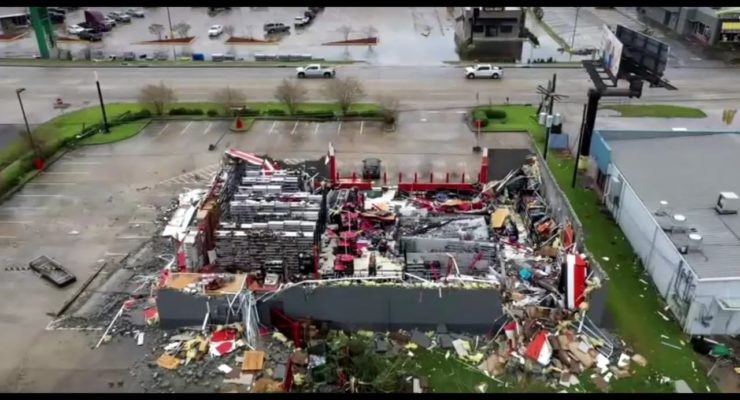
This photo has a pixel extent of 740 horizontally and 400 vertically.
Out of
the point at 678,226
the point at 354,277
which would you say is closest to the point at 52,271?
the point at 354,277

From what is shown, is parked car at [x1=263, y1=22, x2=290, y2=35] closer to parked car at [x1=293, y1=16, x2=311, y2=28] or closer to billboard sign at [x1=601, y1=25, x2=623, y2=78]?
parked car at [x1=293, y1=16, x2=311, y2=28]

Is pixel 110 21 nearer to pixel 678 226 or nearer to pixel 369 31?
pixel 369 31

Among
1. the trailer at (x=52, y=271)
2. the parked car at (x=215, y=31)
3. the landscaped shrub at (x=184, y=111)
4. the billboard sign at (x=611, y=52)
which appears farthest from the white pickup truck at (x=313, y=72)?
the trailer at (x=52, y=271)

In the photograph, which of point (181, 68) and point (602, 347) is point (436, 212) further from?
point (181, 68)

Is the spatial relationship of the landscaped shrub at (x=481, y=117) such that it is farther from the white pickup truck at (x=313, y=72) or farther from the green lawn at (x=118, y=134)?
the green lawn at (x=118, y=134)

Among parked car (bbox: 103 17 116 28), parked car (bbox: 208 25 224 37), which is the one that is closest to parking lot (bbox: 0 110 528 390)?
parked car (bbox: 208 25 224 37)

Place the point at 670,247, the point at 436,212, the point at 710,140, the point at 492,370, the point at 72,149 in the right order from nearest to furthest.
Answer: the point at 492,370, the point at 670,247, the point at 436,212, the point at 710,140, the point at 72,149

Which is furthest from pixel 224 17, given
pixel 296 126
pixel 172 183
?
pixel 172 183
